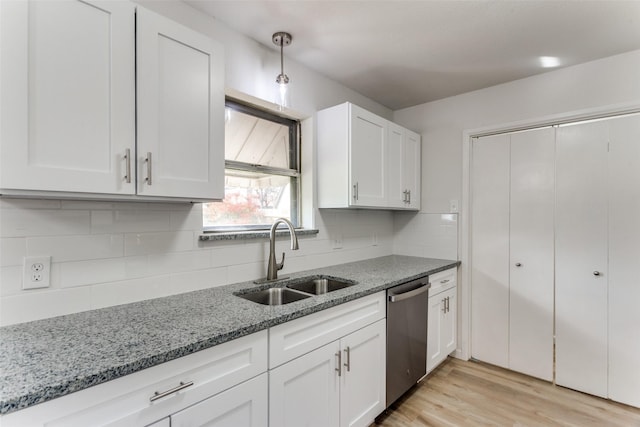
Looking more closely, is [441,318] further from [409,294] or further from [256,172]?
[256,172]

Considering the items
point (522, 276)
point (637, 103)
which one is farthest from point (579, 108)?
point (522, 276)

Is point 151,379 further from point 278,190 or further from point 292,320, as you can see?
point 278,190

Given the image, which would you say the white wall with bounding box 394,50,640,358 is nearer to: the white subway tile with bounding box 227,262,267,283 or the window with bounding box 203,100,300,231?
the window with bounding box 203,100,300,231

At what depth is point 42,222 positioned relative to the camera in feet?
4.07

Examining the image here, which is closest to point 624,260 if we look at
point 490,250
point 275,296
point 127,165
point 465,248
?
Result: point 490,250

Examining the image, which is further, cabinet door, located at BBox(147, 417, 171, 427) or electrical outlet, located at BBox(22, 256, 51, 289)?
electrical outlet, located at BBox(22, 256, 51, 289)

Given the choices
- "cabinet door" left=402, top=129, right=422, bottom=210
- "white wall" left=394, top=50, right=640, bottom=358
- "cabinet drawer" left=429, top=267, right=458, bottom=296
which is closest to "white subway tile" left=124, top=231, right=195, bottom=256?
"cabinet drawer" left=429, top=267, right=458, bottom=296

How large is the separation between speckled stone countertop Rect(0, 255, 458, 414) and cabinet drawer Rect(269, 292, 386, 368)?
0.06 metres

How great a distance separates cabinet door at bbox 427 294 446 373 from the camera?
238cm

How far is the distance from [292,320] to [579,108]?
8.31 feet

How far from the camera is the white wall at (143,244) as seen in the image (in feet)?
3.95

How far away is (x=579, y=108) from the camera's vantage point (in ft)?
7.54

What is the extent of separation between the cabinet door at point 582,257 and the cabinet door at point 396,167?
3.78ft

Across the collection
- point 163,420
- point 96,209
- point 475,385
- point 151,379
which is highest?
point 96,209
